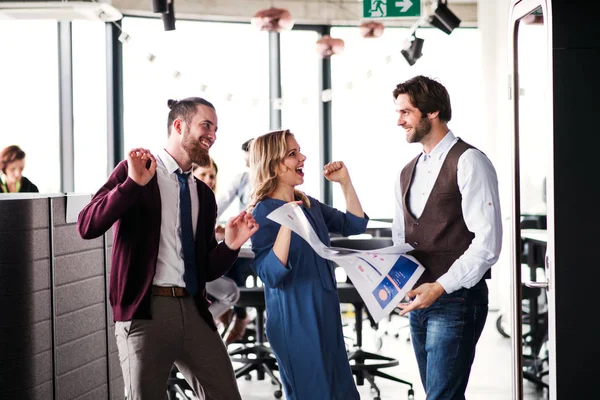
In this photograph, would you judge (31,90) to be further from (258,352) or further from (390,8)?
(258,352)

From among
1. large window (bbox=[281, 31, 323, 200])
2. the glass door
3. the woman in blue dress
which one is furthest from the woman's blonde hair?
large window (bbox=[281, 31, 323, 200])

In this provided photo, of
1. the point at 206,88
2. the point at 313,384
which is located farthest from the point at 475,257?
the point at 206,88

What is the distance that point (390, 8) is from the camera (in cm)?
600

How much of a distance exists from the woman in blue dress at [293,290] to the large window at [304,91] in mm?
5596

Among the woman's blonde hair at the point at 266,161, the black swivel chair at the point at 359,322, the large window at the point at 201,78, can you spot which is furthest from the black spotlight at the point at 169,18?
the woman's blonde hair at the point at 266,161

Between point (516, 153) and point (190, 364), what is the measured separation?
1.27 metres

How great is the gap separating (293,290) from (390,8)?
3.80 m

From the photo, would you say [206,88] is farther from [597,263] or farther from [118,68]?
[597,263]

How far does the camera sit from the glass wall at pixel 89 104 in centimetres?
749

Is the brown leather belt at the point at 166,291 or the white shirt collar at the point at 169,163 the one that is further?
the white shirt collar at the point at 169,163

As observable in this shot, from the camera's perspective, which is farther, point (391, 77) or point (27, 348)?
point (391, 77)

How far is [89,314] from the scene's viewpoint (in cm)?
349

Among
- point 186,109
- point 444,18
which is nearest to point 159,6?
point 444,18

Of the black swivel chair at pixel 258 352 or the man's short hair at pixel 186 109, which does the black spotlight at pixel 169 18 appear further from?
the man's short hair at pixel 186 109
